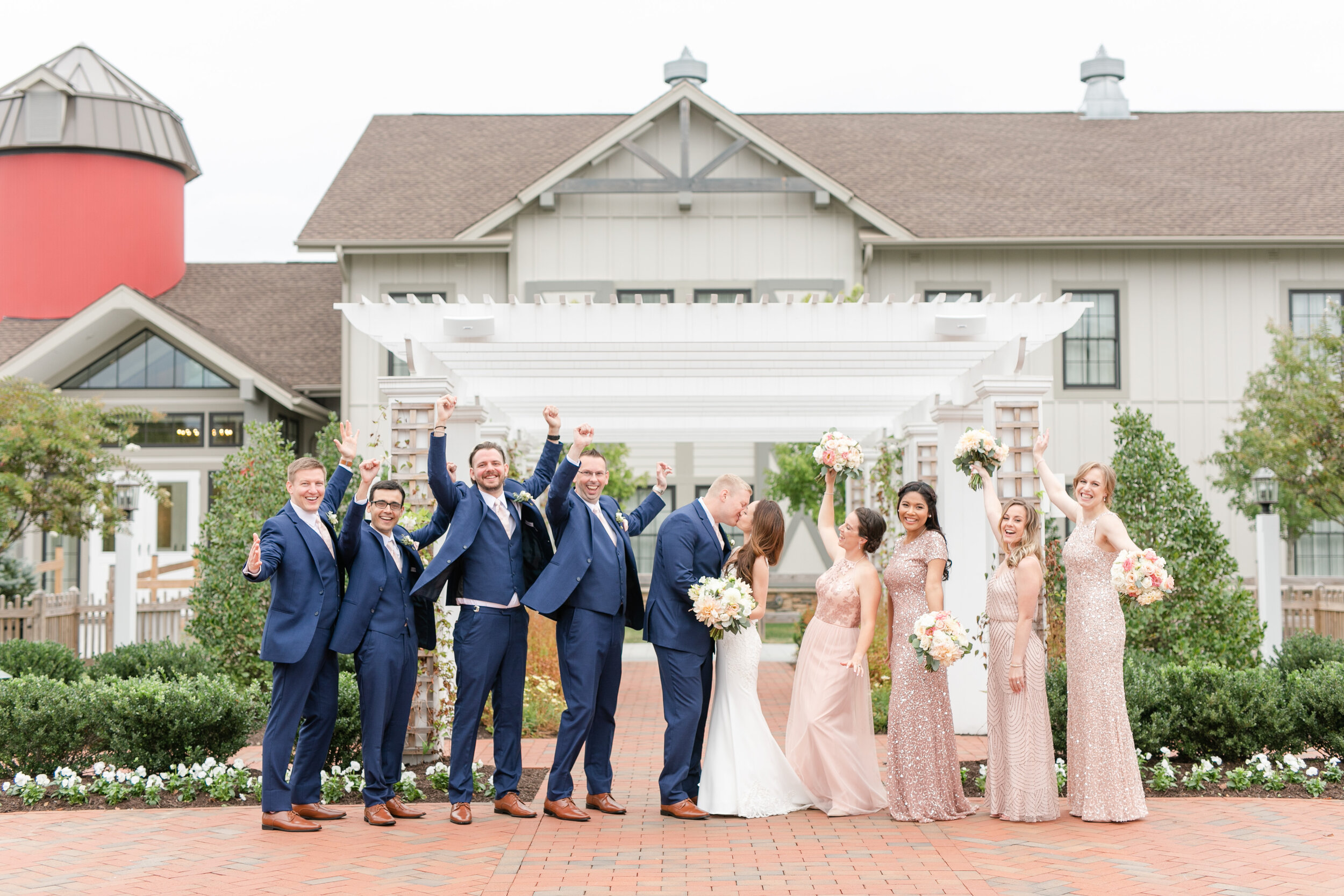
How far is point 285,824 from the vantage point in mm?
6367

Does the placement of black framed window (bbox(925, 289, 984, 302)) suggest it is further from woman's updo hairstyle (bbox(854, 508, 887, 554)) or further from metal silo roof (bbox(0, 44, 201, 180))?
metal silo roof (bbox(0, 44, 201, 180))

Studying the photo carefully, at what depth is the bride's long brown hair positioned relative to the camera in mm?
6957

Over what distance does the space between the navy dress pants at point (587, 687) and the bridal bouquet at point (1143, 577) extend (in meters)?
2.72

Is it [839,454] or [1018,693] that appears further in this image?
[839,454]

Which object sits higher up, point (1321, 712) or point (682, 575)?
point (682, 575)

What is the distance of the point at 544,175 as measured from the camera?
18734mm

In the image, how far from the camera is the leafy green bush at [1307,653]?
9.74 m

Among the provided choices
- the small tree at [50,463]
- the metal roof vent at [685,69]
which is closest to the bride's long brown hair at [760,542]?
the small tree at [50,463]

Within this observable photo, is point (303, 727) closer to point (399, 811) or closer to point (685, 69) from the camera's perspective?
point (399, 811)

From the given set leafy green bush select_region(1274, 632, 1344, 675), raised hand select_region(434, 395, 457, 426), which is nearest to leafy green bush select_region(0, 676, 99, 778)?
raised hand select_region(434, 395, 457, 426)

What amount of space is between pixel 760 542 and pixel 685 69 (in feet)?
60.9

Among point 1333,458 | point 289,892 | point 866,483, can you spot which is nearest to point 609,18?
point 866,483

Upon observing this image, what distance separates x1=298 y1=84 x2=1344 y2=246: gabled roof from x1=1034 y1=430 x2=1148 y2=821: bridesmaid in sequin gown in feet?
40.5

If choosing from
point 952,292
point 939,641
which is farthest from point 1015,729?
point 952,292
